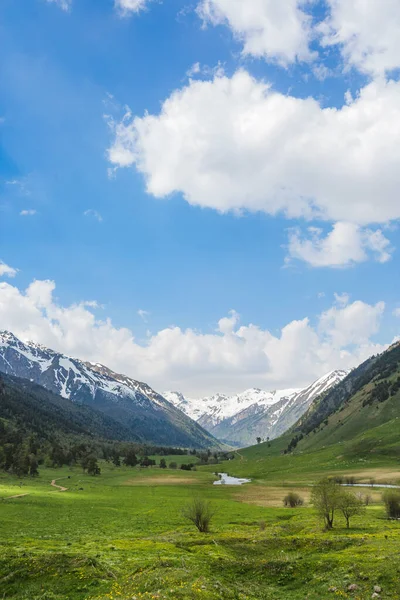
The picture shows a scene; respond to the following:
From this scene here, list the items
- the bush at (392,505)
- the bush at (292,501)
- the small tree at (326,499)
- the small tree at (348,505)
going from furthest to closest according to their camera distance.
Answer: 1. the bush at (292,501)
2. the bush at (392,505)
3. the small tree at (348,505)
4. the small tree at (326,499)

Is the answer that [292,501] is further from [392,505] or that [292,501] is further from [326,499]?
[326,499]

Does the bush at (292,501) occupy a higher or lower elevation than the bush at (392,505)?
lower

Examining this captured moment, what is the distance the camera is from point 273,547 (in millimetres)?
44750

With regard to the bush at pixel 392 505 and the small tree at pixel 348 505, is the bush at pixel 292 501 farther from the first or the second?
the small tree at pixel 348 505

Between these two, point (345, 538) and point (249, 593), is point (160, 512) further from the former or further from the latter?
point (249, 593)

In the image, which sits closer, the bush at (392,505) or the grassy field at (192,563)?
the grassy field at (192,563)

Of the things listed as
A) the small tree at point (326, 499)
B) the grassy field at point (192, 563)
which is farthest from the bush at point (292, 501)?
the small tree at point (326, 499)

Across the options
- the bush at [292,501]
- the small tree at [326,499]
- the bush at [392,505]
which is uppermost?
the small tree at [326,499]

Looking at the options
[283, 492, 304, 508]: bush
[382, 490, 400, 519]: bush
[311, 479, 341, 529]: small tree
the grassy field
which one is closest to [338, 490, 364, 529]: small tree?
[311, 479, 341, 529]: small tree

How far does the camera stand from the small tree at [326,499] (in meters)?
61.7

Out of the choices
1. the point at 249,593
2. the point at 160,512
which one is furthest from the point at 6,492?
the point at 249,593

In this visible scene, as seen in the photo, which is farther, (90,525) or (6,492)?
(6,492)

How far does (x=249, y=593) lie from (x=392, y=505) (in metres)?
57.3

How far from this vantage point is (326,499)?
62031mm
